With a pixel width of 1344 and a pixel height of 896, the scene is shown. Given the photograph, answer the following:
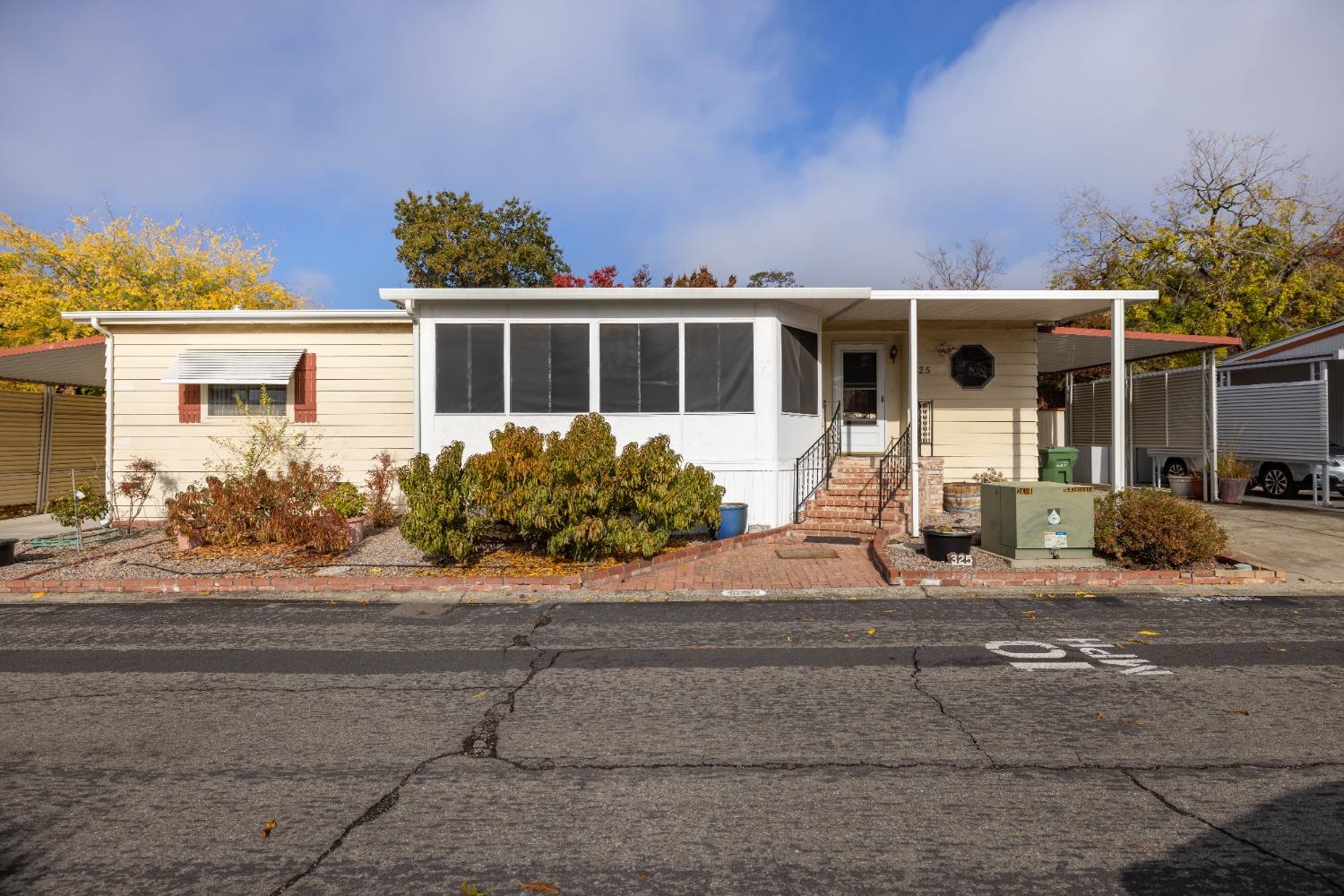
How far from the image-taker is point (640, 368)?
37.8 ft

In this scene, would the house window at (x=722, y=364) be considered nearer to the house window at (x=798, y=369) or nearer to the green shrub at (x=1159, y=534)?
the house window at (x=798, y=369)

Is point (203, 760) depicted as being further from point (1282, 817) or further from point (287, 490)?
point (287, 490)

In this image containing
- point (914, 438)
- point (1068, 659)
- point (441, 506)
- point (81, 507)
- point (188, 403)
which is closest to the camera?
point (1068, 659)

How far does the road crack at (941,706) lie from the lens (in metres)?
3.86

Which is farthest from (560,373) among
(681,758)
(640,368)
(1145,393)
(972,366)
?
(1145,393)

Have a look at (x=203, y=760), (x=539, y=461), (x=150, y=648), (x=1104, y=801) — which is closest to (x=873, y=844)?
(x=1104, y=801)

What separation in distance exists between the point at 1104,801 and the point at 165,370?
13569 mm

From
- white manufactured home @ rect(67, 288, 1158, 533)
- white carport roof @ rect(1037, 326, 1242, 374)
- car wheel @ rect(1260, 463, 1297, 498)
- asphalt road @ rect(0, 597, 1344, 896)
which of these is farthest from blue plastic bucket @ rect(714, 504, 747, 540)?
car wheel @ rect(1260, 463, 1297, 498)

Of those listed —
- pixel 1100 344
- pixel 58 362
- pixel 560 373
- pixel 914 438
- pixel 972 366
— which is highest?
pixel 1100 344

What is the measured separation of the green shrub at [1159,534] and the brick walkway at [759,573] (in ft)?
8.79

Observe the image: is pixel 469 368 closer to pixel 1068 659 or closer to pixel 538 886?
pixel 1068 659

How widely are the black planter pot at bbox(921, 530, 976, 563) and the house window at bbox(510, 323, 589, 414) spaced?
5.19 metres

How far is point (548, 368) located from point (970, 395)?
746 cm

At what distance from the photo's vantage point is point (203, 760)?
12.6 feet
